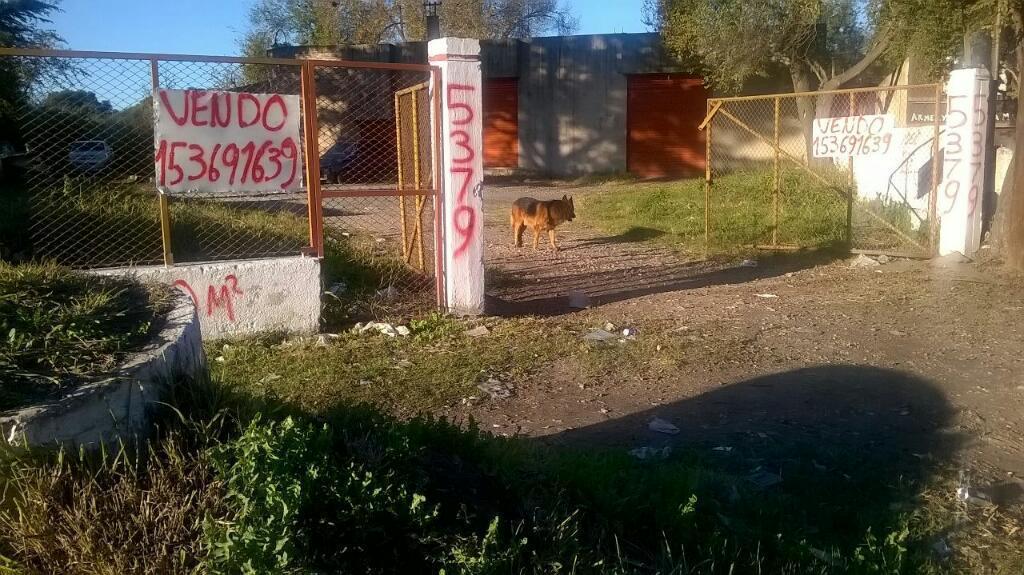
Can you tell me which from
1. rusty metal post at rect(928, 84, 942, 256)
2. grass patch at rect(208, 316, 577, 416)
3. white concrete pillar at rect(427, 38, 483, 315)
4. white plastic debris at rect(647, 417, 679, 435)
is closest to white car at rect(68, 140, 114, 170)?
grass patch at rect(208, 316, 577, 416)

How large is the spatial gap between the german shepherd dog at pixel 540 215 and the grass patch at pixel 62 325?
8.65 m

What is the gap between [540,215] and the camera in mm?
12406

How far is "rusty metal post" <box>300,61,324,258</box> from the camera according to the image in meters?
7.23

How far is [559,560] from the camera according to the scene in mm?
3062

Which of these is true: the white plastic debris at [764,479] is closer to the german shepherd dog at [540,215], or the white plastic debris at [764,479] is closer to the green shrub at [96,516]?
the green shrub at [96,516]

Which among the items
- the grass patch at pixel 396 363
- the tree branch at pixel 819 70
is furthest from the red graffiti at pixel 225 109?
the tree branch at pixel 819 70

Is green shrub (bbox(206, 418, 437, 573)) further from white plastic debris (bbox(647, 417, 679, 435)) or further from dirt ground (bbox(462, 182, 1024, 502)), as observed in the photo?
white plastic debris (bbox(647, 417, 679, 435))

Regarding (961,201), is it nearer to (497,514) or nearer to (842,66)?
(497,514)

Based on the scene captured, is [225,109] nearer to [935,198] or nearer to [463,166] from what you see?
[463,166]

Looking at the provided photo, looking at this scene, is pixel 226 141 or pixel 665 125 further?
pixel 665 125

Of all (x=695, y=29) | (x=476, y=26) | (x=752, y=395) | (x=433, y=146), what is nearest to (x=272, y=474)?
(x=752, y=395)

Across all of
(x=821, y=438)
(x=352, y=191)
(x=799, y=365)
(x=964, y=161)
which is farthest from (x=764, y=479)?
(x=964, y=161)

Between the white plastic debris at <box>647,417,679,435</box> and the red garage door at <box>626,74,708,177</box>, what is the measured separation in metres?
24.9

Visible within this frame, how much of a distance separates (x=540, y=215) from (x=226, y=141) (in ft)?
19.8
